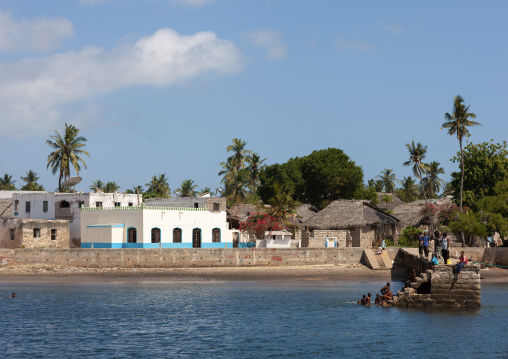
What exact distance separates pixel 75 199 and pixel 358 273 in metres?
28.1

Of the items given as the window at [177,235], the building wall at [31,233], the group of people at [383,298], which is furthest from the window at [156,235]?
the group of people at [383,298]

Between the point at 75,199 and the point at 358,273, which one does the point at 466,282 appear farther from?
the point at 75,199

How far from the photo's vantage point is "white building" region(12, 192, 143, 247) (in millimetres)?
64688

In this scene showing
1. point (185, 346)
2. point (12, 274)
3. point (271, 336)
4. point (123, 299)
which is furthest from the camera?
point (12, 274)

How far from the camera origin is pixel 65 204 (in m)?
65.6

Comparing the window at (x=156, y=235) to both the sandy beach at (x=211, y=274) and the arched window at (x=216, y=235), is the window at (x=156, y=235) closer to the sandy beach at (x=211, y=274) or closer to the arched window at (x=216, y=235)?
the sandy beach at (x=211, y=274)

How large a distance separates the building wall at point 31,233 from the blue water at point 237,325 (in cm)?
1267

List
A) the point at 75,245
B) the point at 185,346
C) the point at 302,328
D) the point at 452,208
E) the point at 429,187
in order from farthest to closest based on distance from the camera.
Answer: the point at 429,187 → the point at 452,208 → the point at 75,245 → the point at 302,328 → the point at 185,346

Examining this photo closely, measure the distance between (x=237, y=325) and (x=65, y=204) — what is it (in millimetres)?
36758

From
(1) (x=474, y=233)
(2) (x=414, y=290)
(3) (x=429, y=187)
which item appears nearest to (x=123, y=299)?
(2) (x=414, y=290)

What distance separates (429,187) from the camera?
12269cm

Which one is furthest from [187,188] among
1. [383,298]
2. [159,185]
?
[383,298]

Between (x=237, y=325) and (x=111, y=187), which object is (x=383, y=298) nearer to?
(x=237, y=325)

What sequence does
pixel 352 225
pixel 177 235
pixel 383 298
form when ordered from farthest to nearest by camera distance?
1. pixel 352 225
2. pixel 177 235
3. pixel 383 298
